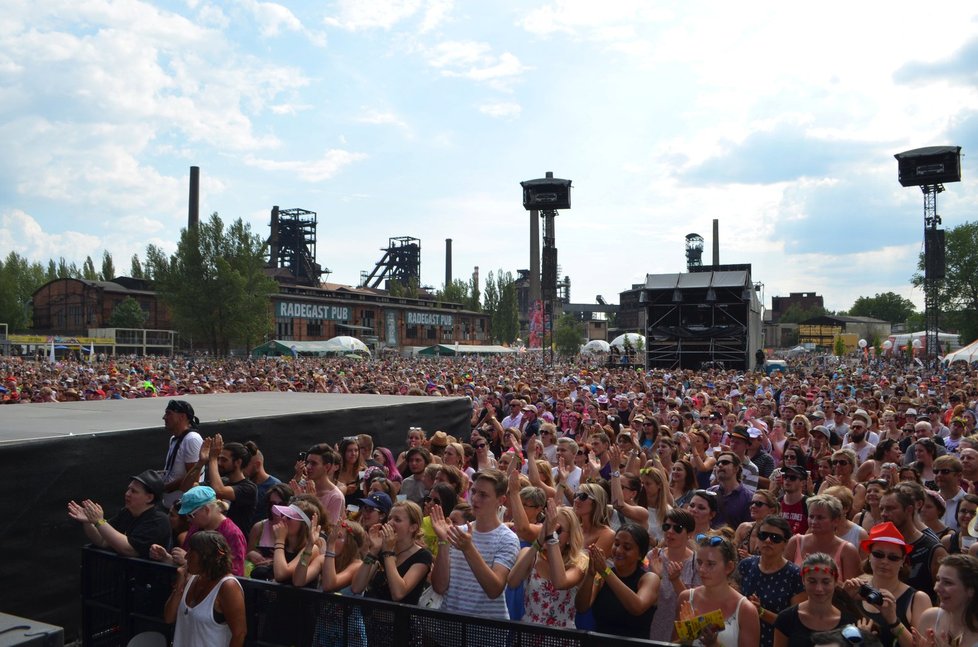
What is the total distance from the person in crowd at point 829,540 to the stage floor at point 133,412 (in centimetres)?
576

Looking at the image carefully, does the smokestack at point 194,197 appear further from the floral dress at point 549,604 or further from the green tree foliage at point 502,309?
the floral dress at point 549,604

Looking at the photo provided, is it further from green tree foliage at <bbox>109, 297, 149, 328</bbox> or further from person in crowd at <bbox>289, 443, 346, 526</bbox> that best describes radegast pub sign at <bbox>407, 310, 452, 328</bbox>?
person in crowd at <bbox>289, 443, 346, 526</bbox>

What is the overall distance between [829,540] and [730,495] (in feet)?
4.92

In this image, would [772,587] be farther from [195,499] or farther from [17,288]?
[17,288]

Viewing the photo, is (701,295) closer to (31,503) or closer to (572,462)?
(572,462)

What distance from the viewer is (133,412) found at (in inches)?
335

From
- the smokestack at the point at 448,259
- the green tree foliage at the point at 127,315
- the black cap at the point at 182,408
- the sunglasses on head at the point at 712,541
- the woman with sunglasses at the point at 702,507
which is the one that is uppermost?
the smokestack at the point at 448,259

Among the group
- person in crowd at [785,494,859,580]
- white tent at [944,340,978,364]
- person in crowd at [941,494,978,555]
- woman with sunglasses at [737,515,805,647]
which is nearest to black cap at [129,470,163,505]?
woman with sunglasses at [737,515,805,647]

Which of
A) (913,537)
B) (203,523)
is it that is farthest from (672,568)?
(203,523)

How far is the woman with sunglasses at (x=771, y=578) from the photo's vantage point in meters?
4.08

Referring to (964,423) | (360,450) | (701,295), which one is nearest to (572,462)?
(360,450)

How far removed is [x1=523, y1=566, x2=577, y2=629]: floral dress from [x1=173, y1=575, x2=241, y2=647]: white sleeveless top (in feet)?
5.25

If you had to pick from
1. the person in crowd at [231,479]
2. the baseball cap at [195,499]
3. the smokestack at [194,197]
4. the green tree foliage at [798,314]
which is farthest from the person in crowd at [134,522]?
the green tree foliage at [798,314]

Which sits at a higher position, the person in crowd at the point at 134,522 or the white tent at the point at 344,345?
the white tent at the point at 344,345
